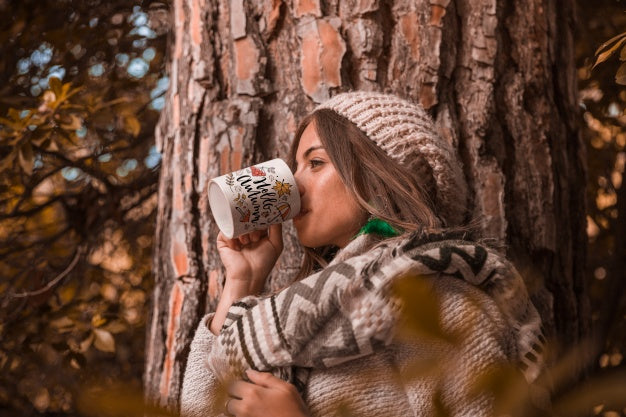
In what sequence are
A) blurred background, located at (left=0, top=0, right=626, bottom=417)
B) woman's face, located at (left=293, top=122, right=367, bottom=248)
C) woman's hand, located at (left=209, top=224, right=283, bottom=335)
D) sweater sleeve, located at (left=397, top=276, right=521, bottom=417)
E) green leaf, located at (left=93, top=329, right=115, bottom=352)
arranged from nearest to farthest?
sweater sleeve, located at (left=397, top=276, right=521, bottom=417)
woman's face, located at (left=293, top=122, right=367, bottom=248)
woman's hand, located at (left=209, top=224, right=283, bottom=335)
green leaf, located at (left=93, top=329, right=115, bottom=352)
blurred background, located at (left=0, top=0, right=626, bottom=417)

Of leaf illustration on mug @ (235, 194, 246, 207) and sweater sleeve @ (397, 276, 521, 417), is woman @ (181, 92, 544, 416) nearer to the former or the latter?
sweater sleeve @ (397, 276, 521, 417)

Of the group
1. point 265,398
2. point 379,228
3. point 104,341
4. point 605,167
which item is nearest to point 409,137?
point 379,228

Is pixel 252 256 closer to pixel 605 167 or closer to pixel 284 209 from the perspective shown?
pixel 284 209

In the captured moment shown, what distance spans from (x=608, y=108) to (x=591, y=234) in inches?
29.7

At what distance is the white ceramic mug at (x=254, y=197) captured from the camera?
1.53m

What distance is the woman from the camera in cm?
133

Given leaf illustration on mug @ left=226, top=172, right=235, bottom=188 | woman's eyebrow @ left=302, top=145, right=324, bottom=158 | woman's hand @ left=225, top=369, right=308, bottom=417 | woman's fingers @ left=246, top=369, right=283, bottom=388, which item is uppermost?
woman's eyebrow @ left=302, top=145, right=324, bottom=158

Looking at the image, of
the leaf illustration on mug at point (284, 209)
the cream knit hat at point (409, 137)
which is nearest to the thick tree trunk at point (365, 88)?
the cream knit hat at point (409, 137)

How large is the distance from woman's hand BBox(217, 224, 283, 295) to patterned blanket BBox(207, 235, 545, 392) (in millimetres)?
279

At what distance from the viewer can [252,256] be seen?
5.88 feet

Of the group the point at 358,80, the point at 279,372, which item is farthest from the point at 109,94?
the point at 279,372

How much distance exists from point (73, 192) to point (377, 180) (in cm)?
190

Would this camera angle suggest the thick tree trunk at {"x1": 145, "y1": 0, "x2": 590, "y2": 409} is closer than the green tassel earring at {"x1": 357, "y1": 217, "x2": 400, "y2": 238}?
No

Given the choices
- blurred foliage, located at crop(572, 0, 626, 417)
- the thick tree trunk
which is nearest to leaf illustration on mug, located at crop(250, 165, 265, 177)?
the thick tree trunk
